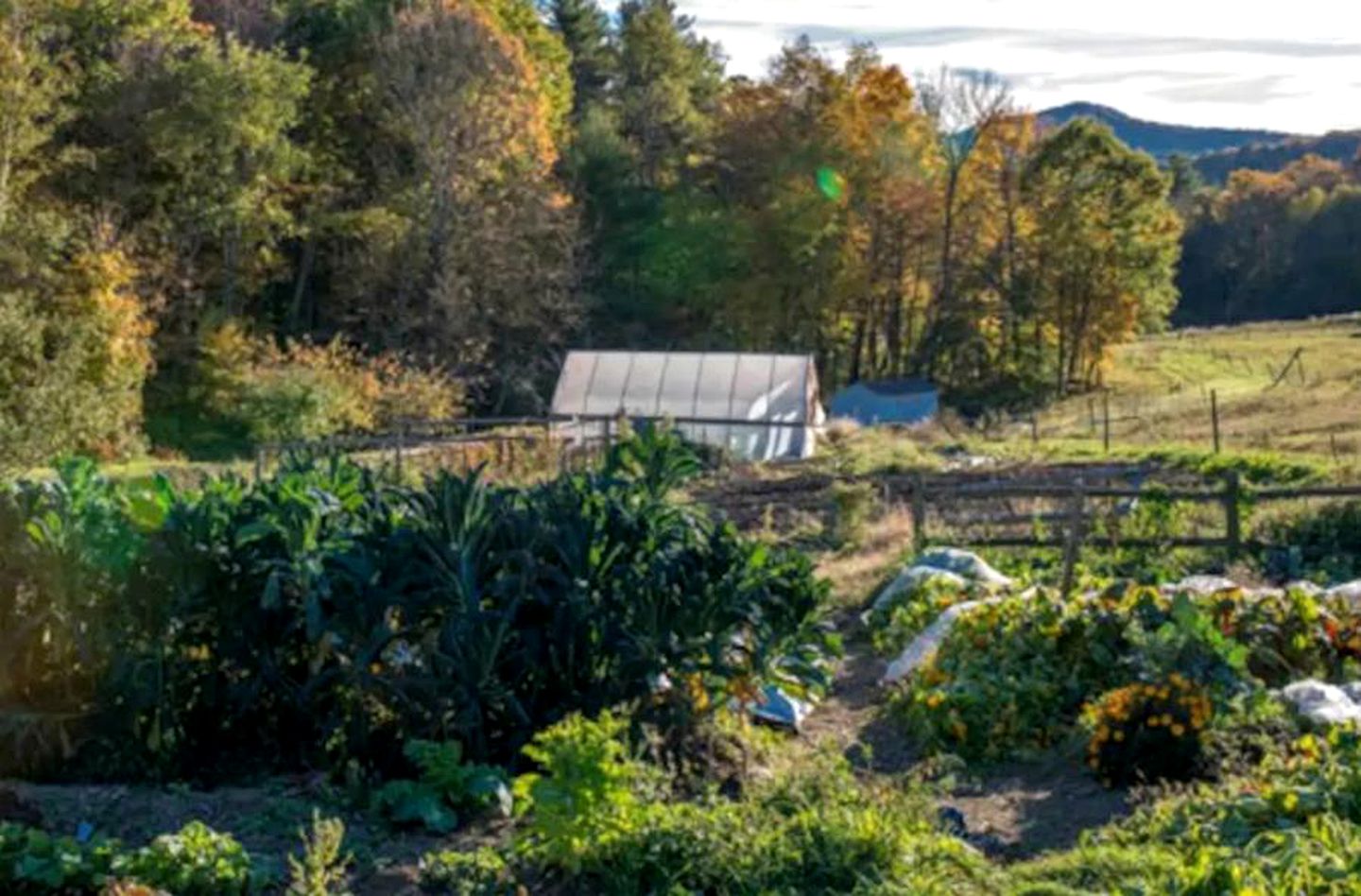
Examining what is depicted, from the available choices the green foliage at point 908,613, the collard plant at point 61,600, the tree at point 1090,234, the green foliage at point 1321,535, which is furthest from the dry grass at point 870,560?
the tree at point 1090,234

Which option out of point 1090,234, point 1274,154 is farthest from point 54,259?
point 1274,154

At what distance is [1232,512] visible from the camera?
1355 cm

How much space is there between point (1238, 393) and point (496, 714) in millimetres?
34458

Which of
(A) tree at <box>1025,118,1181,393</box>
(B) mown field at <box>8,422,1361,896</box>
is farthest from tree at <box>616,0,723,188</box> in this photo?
(B) mown field at <box>8,422,1361,896</box>

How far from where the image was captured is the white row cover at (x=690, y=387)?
106ft

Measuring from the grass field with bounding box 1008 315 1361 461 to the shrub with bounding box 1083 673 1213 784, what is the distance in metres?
15.3

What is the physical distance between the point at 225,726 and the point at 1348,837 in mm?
4705

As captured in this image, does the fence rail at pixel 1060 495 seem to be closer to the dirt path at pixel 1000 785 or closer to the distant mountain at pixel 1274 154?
the dirt path at pixel 1000 785

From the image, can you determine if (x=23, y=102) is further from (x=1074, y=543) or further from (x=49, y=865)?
(x=49, y=865)

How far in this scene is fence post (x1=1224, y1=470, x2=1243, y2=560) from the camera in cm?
1352

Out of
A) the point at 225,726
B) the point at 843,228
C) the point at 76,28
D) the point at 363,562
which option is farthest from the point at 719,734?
the point at 843,228

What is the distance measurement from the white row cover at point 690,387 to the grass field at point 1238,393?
17.2ft

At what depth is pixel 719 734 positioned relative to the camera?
284 inches

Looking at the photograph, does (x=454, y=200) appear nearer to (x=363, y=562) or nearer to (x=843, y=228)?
(x=843, y=228)
